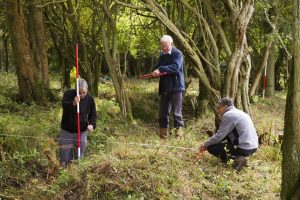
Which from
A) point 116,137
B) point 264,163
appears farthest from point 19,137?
point 264,163

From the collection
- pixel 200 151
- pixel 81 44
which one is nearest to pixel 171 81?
pixel 200 151

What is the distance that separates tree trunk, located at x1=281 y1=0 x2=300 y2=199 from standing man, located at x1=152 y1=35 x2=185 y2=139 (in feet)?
11.6

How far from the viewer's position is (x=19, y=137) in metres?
8.04

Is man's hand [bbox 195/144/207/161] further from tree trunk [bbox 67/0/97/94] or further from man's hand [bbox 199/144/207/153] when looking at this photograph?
tree trunk [bbox 67/0/97/94]

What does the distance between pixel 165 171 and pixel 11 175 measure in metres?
2.41

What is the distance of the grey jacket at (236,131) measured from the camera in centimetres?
686

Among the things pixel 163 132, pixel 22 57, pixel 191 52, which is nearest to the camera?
pixel 163 132

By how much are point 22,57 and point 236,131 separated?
7.36 m

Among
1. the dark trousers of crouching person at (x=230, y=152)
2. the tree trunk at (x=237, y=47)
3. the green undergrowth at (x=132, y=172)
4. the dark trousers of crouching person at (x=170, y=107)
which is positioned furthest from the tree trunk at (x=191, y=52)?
the dark trousers of crouching person at (x=230, y=152)

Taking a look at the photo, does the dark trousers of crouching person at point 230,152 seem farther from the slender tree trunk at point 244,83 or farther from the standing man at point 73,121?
the slender tree trunk at point 244,83

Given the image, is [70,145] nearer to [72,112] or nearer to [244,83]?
[72,112]

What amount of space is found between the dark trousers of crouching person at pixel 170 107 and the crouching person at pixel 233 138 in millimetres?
1585

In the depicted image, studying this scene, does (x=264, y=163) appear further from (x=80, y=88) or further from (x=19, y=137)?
(x=19, y=137)

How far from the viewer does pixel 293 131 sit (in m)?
5.01
